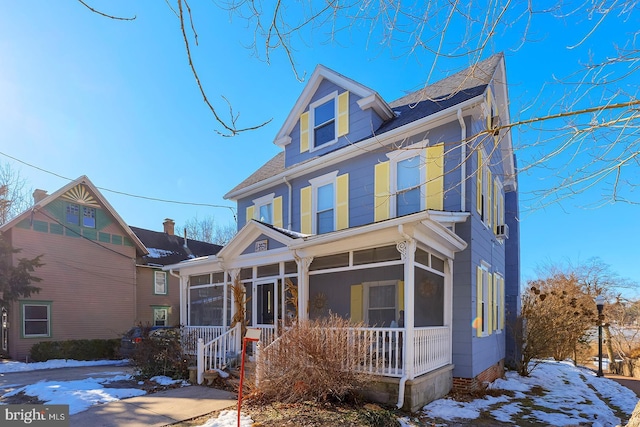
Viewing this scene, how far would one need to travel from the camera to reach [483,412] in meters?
6.91

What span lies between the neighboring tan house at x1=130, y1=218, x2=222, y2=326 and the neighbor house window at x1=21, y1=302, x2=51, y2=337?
362cm

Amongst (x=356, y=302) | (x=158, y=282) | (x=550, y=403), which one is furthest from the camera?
(x=158, y=282)

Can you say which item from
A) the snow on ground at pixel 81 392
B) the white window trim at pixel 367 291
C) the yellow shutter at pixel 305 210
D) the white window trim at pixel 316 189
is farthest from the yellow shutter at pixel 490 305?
the snow on ground at pixel 81 392

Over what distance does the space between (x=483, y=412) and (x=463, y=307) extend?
2.08 meters

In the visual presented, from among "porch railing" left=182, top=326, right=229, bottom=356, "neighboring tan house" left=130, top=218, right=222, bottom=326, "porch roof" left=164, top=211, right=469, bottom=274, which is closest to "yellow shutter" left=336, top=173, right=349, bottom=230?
"porch roof" left=164, top=211, right=469, bottom=274

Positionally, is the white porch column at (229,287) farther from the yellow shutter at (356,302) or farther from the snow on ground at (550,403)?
the snow on ground at (550,403)

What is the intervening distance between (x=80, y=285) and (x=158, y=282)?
417 centimetres

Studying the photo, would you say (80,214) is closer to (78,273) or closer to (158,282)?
(78,273)

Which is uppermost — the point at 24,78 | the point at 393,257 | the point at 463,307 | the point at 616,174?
the point at 24,78

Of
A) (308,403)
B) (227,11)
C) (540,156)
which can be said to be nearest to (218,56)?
(227,11)

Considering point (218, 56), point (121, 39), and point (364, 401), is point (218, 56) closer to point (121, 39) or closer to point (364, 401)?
point (121, 39)

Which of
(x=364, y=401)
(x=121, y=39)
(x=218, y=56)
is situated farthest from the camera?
(x=364, y=401)

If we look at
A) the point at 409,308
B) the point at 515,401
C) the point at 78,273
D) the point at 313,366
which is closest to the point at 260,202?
the point at 409,308

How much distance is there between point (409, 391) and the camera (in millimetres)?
6305
